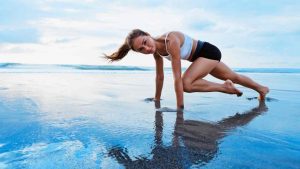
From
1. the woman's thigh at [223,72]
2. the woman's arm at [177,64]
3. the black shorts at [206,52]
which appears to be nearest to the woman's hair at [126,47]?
the woman's arm at [177,64]

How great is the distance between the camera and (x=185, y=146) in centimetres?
223

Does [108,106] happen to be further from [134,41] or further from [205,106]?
[205,106]

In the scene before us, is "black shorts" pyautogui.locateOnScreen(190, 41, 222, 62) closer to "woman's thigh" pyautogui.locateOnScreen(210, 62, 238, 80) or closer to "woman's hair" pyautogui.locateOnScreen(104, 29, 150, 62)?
"woman's thigh" pyautogui.locateOnScreen(210, 62, 238, 80)

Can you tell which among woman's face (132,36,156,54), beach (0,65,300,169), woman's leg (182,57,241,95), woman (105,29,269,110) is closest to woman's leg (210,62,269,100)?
woman (105,29,269,110)

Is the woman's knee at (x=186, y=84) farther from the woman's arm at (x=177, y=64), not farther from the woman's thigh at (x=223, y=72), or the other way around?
the woman's thigh at (x=223, y=72)

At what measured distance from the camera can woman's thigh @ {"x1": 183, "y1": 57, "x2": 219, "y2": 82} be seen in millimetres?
4332

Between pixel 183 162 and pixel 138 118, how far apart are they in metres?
1.39

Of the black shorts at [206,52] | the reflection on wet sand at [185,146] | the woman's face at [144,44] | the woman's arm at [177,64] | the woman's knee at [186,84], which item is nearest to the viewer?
the reflection on wet sand at [185,146]

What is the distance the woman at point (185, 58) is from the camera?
12.8 ft

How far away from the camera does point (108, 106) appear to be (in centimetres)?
406

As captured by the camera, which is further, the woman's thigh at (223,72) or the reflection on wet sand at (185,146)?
the woman's thigh at (223,72)

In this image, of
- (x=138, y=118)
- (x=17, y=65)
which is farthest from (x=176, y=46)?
(x=17, y=65)

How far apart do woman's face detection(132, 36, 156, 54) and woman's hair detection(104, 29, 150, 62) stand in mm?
61

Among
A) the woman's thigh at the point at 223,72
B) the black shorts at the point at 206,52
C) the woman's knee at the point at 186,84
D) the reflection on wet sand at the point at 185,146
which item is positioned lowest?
the reflection on wet sand at the point at 185,146
